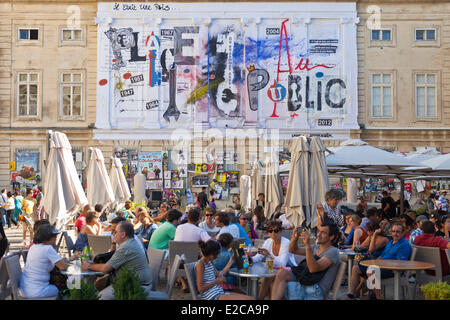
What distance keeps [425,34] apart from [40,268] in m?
25.1

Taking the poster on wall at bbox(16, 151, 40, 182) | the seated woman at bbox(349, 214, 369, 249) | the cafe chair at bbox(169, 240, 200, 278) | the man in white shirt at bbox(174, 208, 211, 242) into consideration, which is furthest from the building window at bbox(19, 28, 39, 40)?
the seated woman at bbox(349, 214, 369, 249)

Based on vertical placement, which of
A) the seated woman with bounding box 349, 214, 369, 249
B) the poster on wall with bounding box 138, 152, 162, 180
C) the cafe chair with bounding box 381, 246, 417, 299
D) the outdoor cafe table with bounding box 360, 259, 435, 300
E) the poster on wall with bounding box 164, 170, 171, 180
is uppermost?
the poster on wall with bounding box 138, 152, 162, 180

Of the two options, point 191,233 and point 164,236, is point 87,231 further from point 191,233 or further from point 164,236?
point 191,233

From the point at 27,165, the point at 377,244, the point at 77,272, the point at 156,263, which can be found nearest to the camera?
the point at 77,272

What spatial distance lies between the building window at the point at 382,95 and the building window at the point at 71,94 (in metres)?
13.4

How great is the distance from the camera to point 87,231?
32.1 ft

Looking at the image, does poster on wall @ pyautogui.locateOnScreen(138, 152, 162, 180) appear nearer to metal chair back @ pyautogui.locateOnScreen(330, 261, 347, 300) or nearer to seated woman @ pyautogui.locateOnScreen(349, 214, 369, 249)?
seated woman @ pyautogui.locateOnScreen(349, 214, 369, 249)

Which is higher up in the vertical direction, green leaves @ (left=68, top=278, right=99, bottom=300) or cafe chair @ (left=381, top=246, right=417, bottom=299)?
green leaves @ (left=68, top=278, right=99, bottom=300)

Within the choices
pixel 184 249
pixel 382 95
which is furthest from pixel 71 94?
pixel 184 249

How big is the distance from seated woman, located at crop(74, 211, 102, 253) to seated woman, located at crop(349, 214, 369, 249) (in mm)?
4150

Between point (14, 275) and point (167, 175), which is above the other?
point (167, 175)

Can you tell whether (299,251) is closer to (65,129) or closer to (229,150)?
(229,150)

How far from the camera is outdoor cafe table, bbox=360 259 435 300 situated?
22.5 ft
